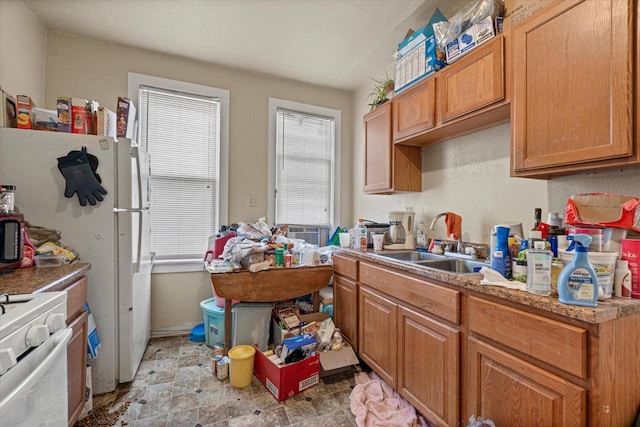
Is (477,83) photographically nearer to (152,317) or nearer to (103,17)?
(103,17)

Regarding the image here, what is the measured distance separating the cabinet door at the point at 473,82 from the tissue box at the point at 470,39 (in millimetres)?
43

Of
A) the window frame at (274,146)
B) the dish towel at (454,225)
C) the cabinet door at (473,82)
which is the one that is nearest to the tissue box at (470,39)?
the cabinet door at (473,82)

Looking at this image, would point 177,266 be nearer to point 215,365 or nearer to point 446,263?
point 215,365

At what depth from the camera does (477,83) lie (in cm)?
159

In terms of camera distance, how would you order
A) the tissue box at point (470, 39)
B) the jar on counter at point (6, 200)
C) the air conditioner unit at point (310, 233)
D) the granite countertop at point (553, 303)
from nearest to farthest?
1. the granite countertop at point (553, 303)
2. the jar on counter at point (6, 200)
3. the tissue box at point (470, 39)
4. the air conditioner unit at point (310, 233)

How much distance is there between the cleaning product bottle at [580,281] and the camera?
910 mm

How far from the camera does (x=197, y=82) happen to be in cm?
288

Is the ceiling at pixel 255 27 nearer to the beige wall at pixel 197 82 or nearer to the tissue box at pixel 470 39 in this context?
the beige wall at pixel 197 82

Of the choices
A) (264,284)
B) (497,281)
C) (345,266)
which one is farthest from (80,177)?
(497,281)

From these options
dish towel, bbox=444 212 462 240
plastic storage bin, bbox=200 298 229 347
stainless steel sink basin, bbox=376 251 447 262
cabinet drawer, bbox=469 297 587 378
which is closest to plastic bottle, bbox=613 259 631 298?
cabinet drawer, bbox=469 297 587 378

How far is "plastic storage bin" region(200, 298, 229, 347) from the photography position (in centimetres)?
246

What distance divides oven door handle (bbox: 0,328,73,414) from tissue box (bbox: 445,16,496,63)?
230cm

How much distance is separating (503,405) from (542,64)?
148 centimetres

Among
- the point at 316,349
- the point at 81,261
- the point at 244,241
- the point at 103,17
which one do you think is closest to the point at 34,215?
the point at 81,261
